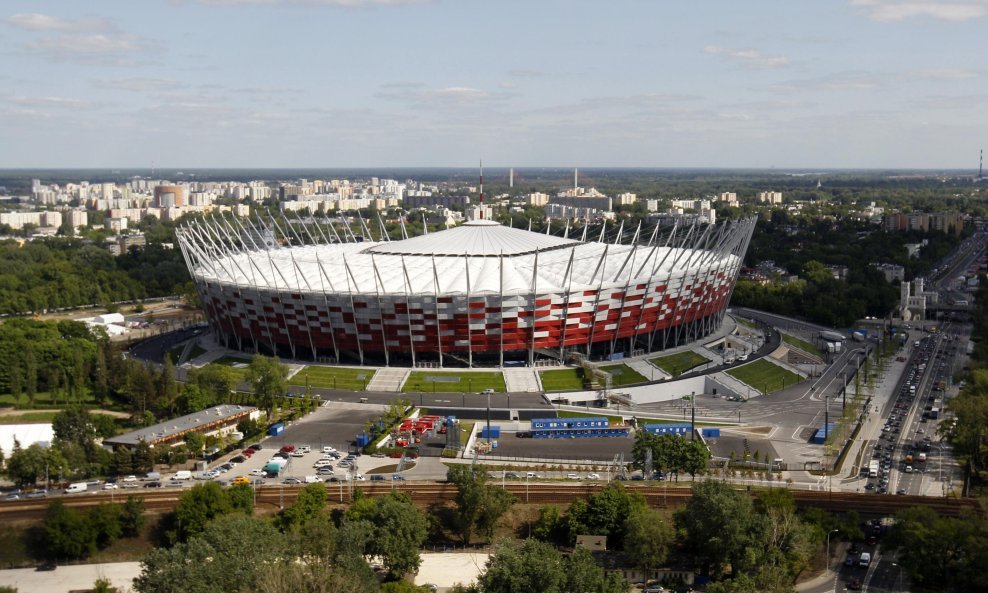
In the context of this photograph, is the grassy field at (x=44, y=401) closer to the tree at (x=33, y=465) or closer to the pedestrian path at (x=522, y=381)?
the tree at (x=33, y=465)

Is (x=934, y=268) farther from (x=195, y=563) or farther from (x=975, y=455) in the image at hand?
(x=195, y=563)

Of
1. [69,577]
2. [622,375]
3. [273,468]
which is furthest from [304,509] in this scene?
[622,375]

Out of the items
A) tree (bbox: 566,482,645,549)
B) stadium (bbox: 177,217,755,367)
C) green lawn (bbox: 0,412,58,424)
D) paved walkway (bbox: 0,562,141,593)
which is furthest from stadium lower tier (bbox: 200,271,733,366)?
paved walkway (bbox: 0,562,141,593)

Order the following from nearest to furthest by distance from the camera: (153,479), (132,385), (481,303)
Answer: (153,479)
(132,385)
(481,303)

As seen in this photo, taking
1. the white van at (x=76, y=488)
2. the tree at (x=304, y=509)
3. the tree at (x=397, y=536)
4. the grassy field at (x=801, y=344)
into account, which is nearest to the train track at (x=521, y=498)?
the white van at (x=76, y=488)

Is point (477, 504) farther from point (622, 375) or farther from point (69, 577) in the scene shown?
point (622, 375)

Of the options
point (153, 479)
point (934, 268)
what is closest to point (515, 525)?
point (153, 479)
